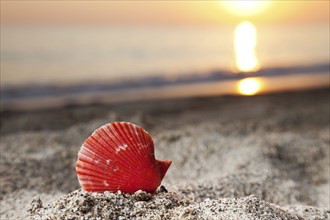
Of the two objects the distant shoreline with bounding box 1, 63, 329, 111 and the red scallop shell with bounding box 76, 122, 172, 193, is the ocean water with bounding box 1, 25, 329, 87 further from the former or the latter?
the red scallop shell with bounding box 76, 122, 172, 193

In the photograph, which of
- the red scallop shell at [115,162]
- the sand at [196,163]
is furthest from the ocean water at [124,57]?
the red scallop shell at [115,162]

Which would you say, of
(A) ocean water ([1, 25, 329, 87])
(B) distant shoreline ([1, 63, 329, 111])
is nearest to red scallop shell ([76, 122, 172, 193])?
(B) distant shoreline ([1, 63, 329, 111])

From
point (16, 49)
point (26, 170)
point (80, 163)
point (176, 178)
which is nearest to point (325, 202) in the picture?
point (176, 178)

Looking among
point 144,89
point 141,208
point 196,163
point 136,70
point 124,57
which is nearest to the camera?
point 141,208

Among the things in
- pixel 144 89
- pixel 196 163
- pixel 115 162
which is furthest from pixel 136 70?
pixel 115 162

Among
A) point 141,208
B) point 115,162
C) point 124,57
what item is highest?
point 124,57

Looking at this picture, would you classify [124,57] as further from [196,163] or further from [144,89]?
[196,163]
